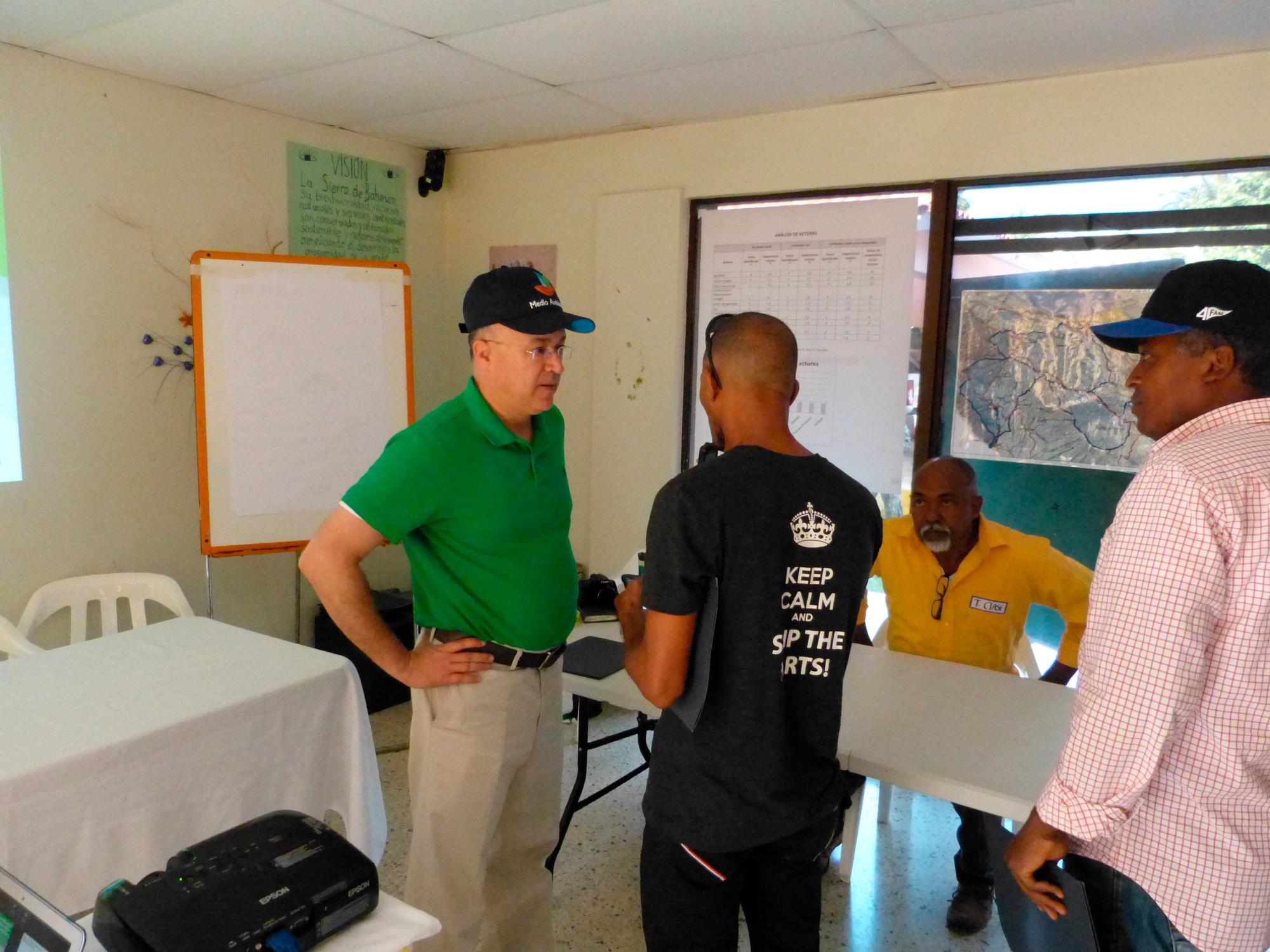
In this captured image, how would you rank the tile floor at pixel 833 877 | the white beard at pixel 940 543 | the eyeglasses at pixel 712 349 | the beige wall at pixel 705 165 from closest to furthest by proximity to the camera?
the eyeglasses at pixel 712 349 < the tile floor at pixel 833 877 < the white beard at pixel 940 543 < the beige wall at pixel 705 165

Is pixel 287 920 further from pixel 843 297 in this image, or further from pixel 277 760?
pixel 843 297

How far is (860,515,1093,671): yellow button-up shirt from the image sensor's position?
7.85 feet

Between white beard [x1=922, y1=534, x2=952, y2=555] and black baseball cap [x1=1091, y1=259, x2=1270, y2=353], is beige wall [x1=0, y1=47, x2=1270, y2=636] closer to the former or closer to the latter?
white beard [x1=922, y1=534, x2=952, y2=555]

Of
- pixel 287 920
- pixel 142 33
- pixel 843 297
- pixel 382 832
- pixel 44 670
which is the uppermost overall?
pixel 142 33

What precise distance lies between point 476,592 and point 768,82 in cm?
216

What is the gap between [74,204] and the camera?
118 inches

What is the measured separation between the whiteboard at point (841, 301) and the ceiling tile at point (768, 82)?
0.40 m

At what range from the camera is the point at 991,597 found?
2.41 meters

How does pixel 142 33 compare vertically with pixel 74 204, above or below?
above

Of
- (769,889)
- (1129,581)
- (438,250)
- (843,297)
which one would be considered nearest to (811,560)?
(1129,581)

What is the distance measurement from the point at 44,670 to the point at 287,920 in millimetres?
1515

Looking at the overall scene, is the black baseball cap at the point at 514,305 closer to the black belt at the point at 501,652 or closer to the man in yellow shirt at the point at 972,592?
the black belt at the point at 501,652

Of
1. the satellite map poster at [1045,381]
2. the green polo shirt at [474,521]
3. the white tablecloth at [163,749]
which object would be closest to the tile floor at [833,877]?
the white tablecloth at [163,749]

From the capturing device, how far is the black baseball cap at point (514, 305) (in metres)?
1.67
